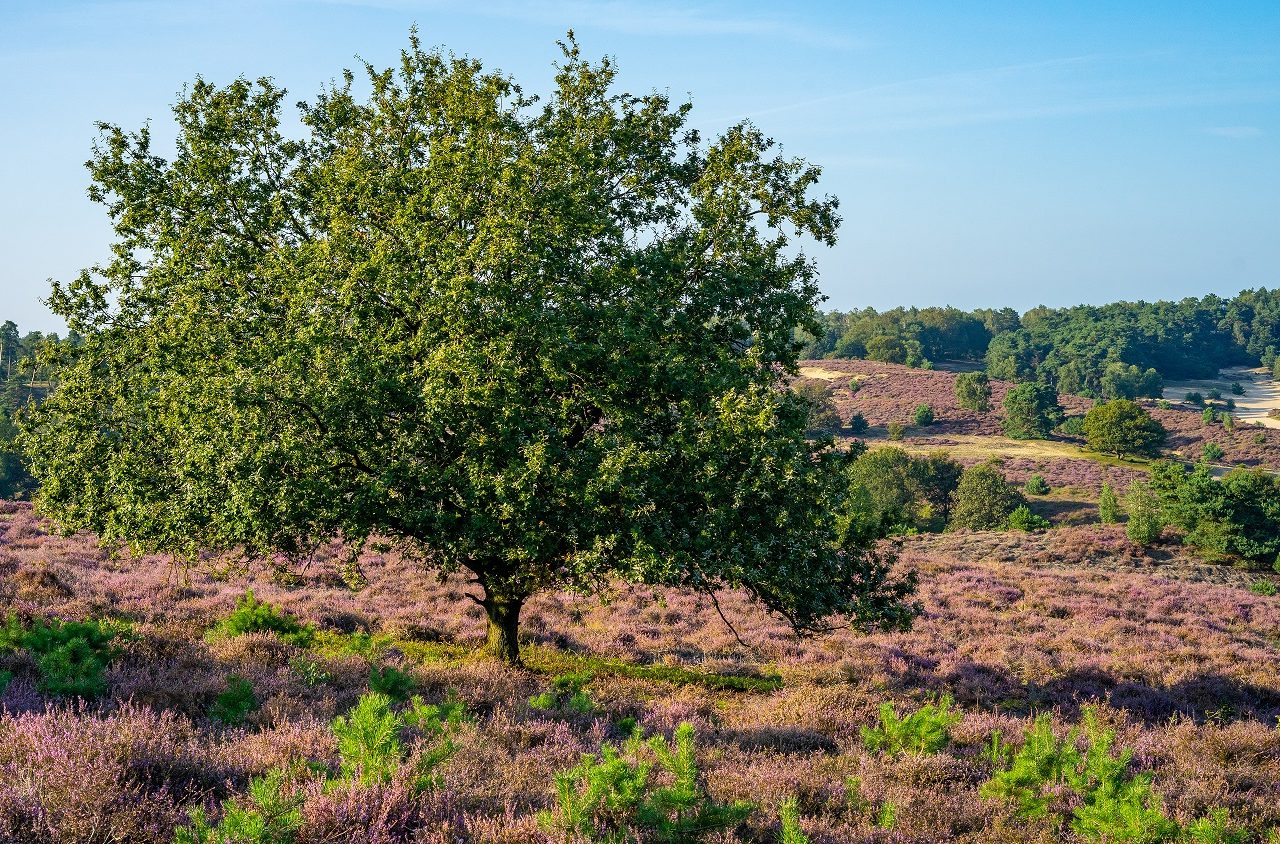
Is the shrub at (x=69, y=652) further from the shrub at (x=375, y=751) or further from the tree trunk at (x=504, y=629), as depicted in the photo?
the tree trunk at (x=504, y=629)

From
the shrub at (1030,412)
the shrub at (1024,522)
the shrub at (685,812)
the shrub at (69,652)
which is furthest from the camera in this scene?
the shrub at (1030,412)

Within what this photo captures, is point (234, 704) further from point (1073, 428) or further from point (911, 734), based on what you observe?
point (1073, 428)

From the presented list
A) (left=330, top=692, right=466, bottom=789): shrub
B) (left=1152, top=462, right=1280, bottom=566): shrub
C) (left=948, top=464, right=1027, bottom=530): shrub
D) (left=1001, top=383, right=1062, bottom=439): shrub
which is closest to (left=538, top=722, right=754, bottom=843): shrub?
(left=330, top=692, right=466, bottom=789): shrub

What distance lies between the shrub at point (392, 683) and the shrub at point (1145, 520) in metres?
52.2

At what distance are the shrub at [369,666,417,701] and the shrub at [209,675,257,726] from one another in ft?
5.34

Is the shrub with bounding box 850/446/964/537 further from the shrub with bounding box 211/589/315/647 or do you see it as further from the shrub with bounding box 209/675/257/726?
the shrub with bounding box 209/675/257/726

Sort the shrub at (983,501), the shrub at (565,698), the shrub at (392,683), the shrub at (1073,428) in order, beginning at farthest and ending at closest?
the shrub at (1073,428), the shrub at (983,501), the shrub at (565,698), the shrub at (392,683)

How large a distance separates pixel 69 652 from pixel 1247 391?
8491 inches

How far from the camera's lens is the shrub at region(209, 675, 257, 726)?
8969mm

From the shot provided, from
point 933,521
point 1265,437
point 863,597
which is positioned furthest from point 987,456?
point 863,597

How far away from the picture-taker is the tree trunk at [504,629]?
56.2 feet

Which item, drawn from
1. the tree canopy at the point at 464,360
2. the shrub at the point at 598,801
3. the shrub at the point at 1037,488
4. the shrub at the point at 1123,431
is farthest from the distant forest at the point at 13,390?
the shrub at the point at 1123,431

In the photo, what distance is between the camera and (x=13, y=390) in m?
98.8

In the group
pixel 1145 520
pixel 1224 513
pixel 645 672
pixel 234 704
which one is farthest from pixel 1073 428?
pixel 234 704
